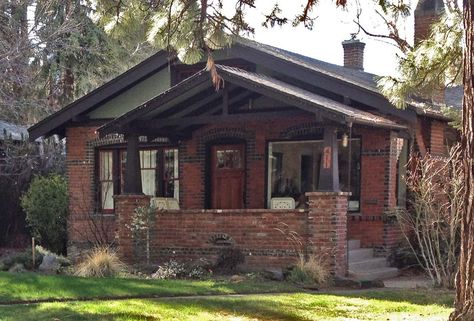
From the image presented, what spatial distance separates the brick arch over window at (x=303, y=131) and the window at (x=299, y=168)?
216mm

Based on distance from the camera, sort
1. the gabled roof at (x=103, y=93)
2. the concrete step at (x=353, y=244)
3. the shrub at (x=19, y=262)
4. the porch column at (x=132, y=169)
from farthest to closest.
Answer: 1. the gabled roof at (x=103, y=93)
2. the porch column at (x=132, y=169)
3. the concrete step at (x=353, y=244)
4. the shrub at (x=19, y=262)

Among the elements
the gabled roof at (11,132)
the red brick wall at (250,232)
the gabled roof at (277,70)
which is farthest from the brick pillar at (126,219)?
Result: the gabled roof at (11,132)

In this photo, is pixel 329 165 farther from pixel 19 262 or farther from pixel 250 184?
pixel 19 262

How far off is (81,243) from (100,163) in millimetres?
2172

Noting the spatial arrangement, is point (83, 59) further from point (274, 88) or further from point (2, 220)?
point (274, 88)

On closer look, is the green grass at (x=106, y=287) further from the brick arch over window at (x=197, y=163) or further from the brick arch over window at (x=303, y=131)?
the brick arch over window at (x=197, y=163)

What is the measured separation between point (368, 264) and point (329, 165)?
7.60ft

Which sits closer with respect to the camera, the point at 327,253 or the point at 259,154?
the point at 327,253

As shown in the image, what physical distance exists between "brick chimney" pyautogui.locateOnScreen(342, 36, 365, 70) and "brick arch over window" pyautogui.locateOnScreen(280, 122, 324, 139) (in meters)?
6.12

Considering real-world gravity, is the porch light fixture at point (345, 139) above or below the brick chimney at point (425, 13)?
below

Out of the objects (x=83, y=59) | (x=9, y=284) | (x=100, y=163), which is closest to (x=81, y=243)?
(x=100, y=163)

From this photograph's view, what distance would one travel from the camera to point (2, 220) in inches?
789

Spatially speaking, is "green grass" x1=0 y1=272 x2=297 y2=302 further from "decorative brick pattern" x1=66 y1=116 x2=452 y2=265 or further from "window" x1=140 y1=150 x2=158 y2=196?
"window" x1=140 y1=150 x2=158 y2=196

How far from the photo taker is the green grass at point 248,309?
25.0ft
